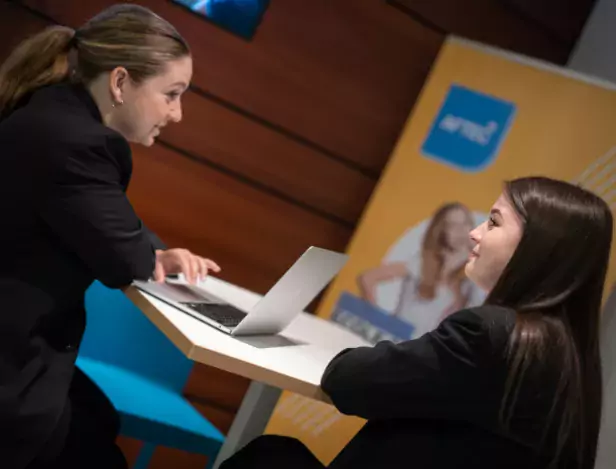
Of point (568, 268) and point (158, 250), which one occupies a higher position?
point (568, 268)

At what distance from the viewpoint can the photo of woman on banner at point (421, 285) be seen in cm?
249

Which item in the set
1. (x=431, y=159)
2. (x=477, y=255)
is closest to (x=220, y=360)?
(x=477, y=255)

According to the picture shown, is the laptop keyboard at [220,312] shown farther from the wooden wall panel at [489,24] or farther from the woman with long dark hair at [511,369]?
the wooden wall panel at [489,24]

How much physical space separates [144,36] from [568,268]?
1019 mm

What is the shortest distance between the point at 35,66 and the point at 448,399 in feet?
3.69

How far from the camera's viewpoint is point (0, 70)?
4.90 feet

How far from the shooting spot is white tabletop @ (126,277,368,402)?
3.82 feet

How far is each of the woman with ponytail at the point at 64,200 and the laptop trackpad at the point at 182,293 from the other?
4cm

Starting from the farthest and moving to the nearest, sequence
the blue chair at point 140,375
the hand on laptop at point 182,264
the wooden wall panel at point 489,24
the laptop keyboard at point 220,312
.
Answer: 1. the wooden wall panel at point 489,24
2. the blue chair at point 140,375
3. the hand on laptop at point 182,264
4. the laptop keyboard at point 220,312

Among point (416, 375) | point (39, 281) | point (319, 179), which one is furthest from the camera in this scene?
point (319, 179)

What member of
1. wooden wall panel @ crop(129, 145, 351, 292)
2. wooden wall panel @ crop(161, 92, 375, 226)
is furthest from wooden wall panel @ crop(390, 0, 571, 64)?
wooden wall panel @ crop(129, 145, 351, 292)

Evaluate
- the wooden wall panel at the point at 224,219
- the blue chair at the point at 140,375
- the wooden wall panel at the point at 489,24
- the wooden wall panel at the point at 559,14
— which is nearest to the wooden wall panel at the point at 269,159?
the wooden wall panel at the point at 224,219

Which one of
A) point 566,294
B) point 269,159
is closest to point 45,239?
point 566,294

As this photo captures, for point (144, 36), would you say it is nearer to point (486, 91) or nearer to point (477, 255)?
point (477, 255)
